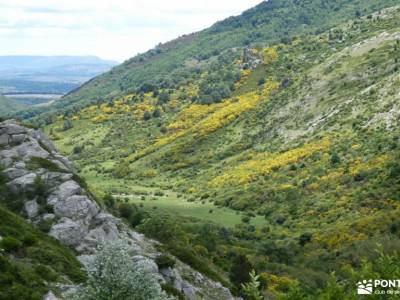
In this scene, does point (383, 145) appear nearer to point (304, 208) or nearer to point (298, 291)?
point (304, 208)

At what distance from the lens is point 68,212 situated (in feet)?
129

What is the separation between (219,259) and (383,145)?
49.2m

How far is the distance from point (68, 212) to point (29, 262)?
9.34m

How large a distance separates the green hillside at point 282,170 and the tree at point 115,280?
19.3ft

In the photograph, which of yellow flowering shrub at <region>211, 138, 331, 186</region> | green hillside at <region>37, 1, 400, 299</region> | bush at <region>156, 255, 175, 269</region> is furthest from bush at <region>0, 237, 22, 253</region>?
yellow flowering shrub at <region>211, 138, 331, 186</region>

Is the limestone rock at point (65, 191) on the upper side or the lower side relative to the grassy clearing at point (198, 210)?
upper

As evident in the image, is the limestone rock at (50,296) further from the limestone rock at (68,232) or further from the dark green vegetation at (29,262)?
the limestone rock at (68,232)

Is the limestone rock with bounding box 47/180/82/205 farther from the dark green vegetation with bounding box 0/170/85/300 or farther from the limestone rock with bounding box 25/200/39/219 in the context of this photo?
the dark green vegetation with bounding box 0/170/85/300

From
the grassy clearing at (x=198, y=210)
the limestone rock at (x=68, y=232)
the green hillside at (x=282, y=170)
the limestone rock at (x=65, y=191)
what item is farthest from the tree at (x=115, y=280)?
the grassy clearing at (x=198, y=210)

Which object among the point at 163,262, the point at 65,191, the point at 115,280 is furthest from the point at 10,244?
the point at 163,262

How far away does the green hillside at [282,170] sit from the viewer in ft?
208

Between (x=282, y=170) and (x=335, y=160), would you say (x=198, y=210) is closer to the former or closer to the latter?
(x=282, y=170)

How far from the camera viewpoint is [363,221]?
7469 centimetres

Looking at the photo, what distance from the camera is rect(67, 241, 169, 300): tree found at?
20969 mm
